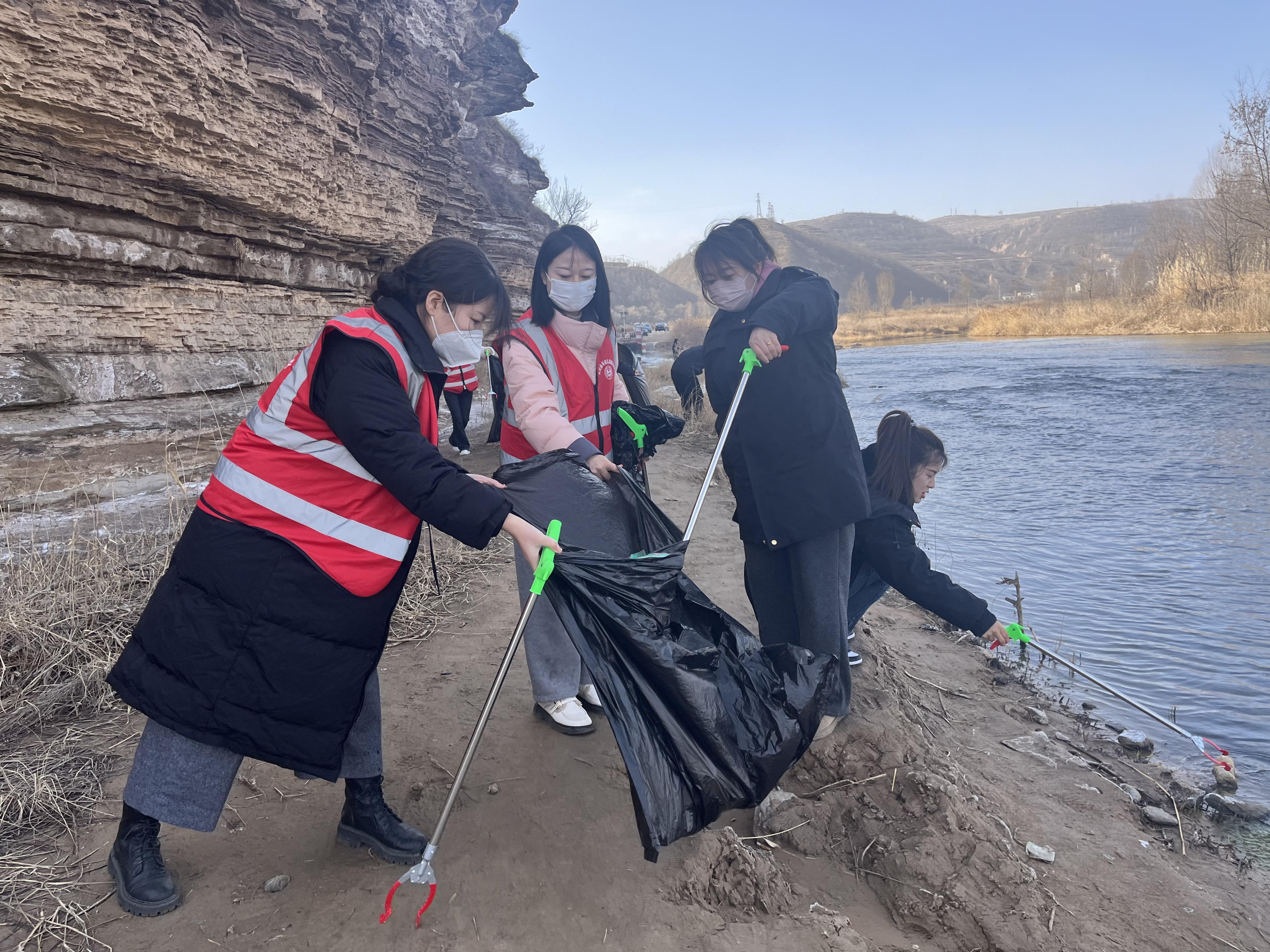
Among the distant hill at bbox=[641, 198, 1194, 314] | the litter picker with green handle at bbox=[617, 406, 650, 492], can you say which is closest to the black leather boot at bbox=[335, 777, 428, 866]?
the litter picker with green handle at bbox=[617, 406, 650, 492]

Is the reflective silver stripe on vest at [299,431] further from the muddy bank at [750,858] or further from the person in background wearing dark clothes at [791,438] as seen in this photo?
the person in background wearing dark clothes at [791,438]

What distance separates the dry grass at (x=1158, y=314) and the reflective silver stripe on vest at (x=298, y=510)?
27.3 metres

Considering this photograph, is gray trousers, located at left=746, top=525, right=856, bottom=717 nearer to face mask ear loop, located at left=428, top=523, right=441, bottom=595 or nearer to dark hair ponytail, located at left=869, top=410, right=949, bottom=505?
dark hair ponytail, located at left=869, top=410, right=949, bottom=505

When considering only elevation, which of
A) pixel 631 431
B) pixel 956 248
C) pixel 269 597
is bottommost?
pixel 269 597

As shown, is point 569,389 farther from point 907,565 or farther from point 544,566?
point 907,565

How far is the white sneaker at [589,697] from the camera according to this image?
125 inches

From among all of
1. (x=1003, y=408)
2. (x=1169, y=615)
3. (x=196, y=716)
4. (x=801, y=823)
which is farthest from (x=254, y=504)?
(x=1003, y=408)

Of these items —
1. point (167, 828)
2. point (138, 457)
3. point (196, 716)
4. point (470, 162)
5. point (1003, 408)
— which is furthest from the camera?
point (1003, 408)

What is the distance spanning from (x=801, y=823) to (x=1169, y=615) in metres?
3.52

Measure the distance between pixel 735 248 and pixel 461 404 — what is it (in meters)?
4.96

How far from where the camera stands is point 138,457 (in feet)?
15.0

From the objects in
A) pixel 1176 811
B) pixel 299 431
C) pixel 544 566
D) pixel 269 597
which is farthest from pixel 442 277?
pixel 1176 811

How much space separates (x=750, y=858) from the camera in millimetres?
2225

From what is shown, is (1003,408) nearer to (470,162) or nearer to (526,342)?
(470,162)
